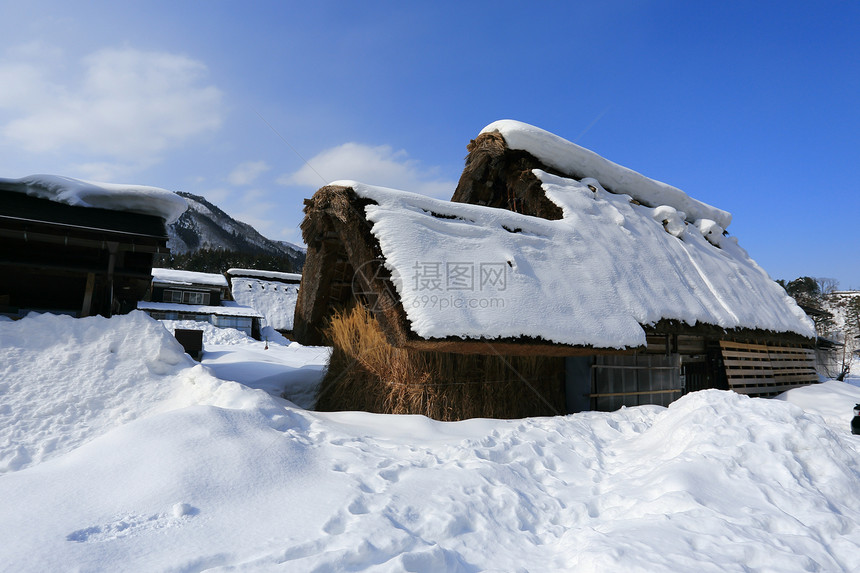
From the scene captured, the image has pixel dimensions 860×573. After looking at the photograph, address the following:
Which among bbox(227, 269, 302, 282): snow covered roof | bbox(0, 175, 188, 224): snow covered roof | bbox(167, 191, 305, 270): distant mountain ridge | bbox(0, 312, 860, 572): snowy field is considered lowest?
bbox(0, 312, 860, 572): snowy field

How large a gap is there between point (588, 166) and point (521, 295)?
16.2 ft

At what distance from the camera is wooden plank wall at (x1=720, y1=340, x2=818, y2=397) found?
856 cm

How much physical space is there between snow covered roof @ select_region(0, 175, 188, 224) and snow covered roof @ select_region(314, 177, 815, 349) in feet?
10.5

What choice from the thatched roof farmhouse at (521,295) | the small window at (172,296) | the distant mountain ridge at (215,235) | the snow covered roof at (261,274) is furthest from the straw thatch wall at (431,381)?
the distant mountain ridge at (215,235)

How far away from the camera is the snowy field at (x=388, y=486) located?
2072 mm

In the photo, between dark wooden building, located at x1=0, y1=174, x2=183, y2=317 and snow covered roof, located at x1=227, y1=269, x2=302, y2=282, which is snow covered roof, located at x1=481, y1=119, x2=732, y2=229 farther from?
snow covered roof, located at x1=227, y1=269, x2=302, y2=282

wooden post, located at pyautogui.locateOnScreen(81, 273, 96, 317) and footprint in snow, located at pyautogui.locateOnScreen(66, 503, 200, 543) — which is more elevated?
wooden post, located at pyautogui.locateOnScreen(81, 273, 96, 317)

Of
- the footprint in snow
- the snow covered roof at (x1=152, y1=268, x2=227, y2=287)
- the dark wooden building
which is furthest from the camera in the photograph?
the snow covered roof at (x1=152, y1=268, x2=227, y2=287)

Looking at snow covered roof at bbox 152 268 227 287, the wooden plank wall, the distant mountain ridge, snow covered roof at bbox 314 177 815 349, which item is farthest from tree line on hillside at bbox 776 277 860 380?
the distant mountain ridge

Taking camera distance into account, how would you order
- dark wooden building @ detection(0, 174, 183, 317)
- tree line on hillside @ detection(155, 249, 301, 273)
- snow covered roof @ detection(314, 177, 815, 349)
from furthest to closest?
tree line on hillside @ detection(155, 249, 301, 273) → dark wooden building @ detection(0, 174, 183, 317) → snow covered roof @ detection(314, 177, 815, 349)

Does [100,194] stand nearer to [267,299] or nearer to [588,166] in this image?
[588,166]

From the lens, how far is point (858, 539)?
2.56 metres

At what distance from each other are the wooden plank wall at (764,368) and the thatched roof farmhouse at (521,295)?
5 cm

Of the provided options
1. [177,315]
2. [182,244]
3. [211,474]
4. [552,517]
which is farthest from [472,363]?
[182,244]
